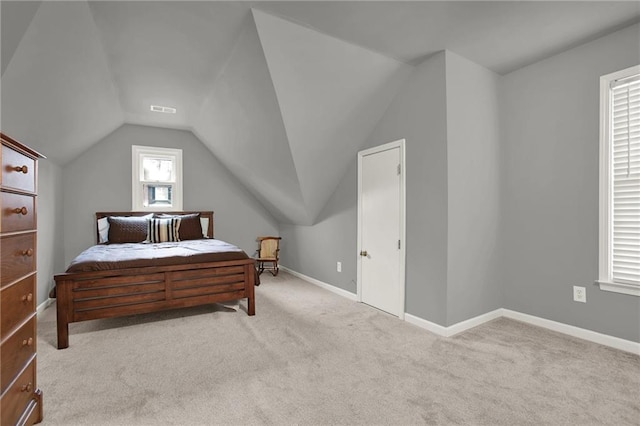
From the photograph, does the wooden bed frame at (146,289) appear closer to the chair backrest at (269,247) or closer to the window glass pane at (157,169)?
the chair backrest at (269,247)

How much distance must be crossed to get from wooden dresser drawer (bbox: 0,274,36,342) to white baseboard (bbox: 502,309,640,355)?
356cm

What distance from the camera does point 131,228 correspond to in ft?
13.8

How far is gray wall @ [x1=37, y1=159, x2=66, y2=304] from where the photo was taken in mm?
3238

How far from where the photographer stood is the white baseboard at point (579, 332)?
2230 millimetres

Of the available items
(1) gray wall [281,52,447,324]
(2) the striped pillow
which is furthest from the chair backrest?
(1) gray wall [281,52,447,324]

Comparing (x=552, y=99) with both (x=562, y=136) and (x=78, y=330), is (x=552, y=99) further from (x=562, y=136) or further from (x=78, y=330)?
(x=78, y=330)

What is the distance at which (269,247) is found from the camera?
516cm

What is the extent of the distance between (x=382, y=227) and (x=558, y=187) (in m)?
1.54

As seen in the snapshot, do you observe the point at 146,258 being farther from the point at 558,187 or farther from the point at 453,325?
the point at 558,187

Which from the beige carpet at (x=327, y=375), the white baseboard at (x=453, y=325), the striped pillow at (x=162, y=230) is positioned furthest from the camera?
the striped pillow at (x=162, y=230)

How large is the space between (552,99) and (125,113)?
495 centimetres

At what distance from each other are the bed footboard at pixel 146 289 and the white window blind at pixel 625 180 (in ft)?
10.1

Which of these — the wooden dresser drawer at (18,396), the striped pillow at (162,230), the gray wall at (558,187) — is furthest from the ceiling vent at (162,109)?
the gray wall at (558,187)

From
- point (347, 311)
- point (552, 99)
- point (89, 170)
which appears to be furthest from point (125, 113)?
point (552, 99)
